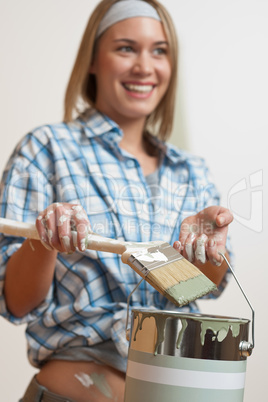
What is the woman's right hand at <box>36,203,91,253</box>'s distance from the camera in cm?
69

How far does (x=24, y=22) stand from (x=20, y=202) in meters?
0.94

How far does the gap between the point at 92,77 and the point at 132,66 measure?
128mm

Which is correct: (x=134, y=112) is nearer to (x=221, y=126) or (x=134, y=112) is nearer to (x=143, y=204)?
(x=143, y=204)

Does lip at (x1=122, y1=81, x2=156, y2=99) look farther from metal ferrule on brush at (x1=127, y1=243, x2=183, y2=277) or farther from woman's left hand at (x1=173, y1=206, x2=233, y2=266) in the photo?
metal ferrule on brush at (x1=127, y1=243, x2=183, y2=277)

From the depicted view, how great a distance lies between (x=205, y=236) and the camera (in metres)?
0.75

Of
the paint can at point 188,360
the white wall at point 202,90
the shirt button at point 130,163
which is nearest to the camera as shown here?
the paint can at point 188,360

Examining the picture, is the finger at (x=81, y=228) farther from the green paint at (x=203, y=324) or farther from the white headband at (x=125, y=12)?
the white headband at (x=125, y=12)

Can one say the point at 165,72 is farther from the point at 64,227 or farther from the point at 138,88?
the point at 64,227

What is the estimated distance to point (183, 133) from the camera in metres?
1.81

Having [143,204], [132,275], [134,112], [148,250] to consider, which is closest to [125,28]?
[134,112]

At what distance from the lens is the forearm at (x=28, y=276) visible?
881mm

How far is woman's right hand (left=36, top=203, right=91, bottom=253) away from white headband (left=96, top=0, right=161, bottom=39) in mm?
530

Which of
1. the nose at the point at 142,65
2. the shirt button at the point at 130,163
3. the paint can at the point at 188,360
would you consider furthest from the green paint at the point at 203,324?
the nose at the point at 142,65

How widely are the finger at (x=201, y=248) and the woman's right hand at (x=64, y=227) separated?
14 cm
